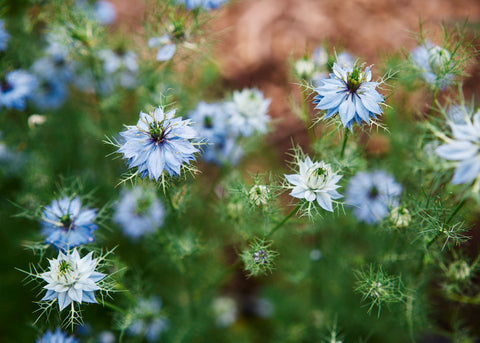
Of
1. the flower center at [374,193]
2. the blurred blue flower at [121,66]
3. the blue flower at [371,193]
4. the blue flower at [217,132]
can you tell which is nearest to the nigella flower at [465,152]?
the blue flower at [371,193]

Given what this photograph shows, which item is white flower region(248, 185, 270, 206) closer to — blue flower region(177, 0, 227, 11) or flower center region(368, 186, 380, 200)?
flower center region(368, 186, 380, 200)

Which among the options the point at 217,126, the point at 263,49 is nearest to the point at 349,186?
the point at 217,126

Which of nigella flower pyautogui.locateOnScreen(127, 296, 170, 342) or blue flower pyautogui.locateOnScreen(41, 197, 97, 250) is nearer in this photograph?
blue flower pyautogui.locateOnScreen(41, 197, 97, 250)

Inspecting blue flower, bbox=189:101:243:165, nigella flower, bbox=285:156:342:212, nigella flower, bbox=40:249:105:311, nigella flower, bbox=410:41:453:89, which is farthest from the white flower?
nigella flower, bbox=410:41:453:89

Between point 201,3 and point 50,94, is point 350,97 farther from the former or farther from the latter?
point 50,94

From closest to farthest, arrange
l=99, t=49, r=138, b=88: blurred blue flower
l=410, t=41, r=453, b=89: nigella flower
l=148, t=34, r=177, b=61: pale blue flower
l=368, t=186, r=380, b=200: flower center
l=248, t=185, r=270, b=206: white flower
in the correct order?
l=248, t=185, r=270, b=206: white flower, l=410, t=41, r=453, b=89: nigella flower, l=148, t=34, r=177, b=61: pale blue flower, l=368, t=186, r=380, b=200: flower center, l=99, t=49, r=138, b=88: blurred blue flower

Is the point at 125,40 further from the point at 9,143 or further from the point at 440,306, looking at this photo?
the point at 440,306

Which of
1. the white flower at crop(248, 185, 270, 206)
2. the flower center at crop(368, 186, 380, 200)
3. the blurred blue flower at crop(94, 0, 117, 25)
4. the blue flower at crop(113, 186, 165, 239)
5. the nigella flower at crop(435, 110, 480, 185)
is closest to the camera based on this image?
the nigella flower at crop(435, 110, 480, 185)
